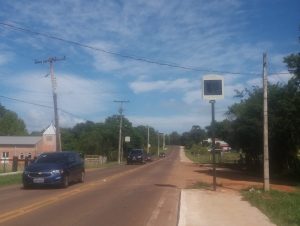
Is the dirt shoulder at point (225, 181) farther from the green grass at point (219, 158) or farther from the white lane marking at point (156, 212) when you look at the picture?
the green grass at point (219, 158)

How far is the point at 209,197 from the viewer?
17062mm

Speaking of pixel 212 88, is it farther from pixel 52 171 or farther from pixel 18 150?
pixel 18 150

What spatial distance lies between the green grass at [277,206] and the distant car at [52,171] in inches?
292

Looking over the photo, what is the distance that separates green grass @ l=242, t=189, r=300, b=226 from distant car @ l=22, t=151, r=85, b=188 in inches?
292

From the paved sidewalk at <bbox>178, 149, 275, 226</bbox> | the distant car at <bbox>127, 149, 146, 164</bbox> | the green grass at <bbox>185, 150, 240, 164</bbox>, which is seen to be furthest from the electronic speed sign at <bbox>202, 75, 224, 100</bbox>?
the green grass at <bbox>185, 150, 240, 164</bbox>

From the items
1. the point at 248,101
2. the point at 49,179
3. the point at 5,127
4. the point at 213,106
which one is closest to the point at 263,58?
the point at 213,106

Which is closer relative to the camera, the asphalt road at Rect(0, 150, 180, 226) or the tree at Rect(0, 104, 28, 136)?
the asphalt road at Rect(0, 150, 180, 226)

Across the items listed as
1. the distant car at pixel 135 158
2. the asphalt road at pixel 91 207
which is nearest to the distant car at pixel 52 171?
the asphalt road at pixel 91 207

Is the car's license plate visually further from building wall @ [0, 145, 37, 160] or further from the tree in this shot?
the tree

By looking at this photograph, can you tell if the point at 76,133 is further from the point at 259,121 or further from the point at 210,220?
the point at 210,220

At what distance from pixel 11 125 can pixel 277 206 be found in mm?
114208

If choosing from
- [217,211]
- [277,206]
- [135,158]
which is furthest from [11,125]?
[217,211]

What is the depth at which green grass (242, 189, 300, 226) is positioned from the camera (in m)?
12.1

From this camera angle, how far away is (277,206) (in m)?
14.9
